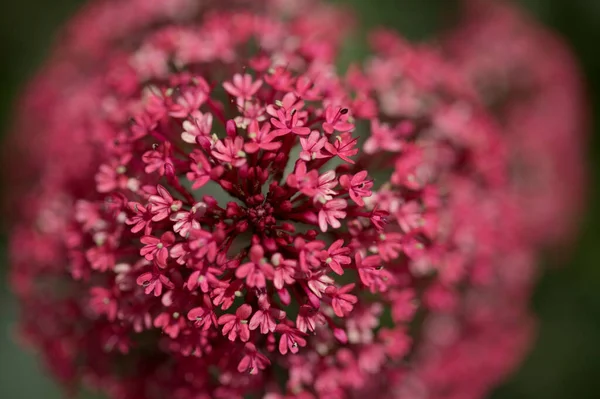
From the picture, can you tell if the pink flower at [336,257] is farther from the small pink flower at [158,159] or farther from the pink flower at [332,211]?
the small pink flower at [158,159]

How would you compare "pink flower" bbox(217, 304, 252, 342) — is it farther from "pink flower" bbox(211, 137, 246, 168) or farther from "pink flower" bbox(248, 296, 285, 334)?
"pink flower" bbox(211, 137, 246, 168)

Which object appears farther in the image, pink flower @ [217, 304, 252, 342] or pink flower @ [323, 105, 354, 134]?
pink flower @ [323, 105, 354, 134]

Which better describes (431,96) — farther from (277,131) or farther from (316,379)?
(316,379)

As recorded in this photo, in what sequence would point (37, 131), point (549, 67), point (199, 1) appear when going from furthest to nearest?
1. point (549, 67)
2. point (37, 131)
3. point (199, 1)

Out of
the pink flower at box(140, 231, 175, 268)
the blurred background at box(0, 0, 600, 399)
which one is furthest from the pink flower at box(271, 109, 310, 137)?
the blurred background at box(0, 0, 600, 399)

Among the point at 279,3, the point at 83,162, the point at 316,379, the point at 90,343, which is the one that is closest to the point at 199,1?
the point at 279,3

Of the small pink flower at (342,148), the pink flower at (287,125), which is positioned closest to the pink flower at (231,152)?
the pink flower at (287,125)
